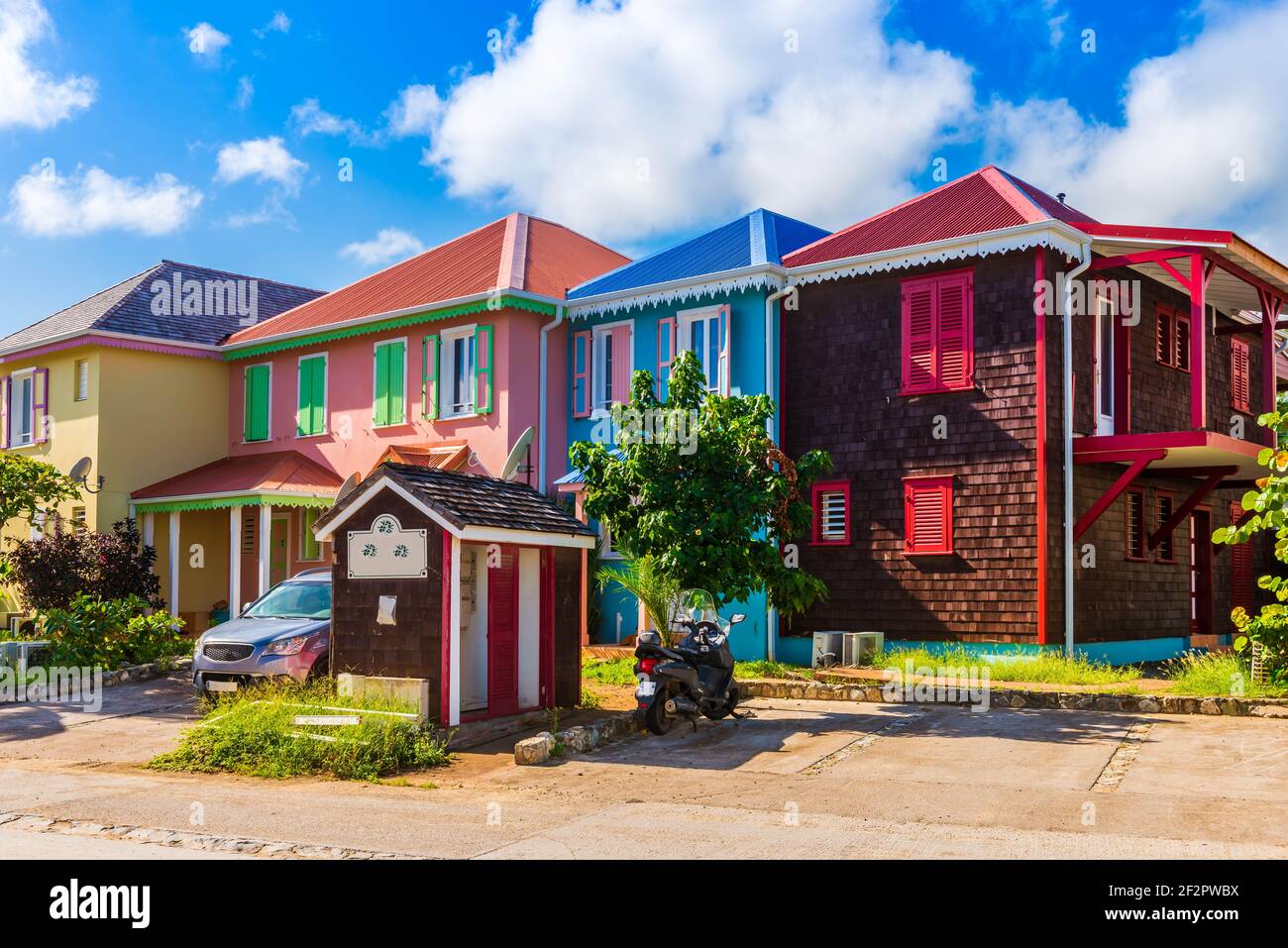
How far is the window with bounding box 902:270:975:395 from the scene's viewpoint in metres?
19.3

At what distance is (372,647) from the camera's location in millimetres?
13570

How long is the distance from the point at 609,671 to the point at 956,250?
8.15 metres

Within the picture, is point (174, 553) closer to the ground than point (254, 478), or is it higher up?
closer to the ground

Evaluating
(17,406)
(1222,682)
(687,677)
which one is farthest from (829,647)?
(17,406)

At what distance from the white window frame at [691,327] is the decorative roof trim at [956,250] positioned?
1.57 m

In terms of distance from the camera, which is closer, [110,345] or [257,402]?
[110,345]

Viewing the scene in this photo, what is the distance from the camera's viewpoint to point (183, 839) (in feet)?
28.7

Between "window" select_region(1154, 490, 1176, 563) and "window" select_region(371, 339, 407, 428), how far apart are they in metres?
13.8

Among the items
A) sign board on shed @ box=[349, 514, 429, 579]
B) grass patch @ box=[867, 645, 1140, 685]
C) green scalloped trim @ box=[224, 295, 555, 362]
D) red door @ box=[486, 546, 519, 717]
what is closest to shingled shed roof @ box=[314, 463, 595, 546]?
sign board on shed @ box=[349, 514, 429, 579]

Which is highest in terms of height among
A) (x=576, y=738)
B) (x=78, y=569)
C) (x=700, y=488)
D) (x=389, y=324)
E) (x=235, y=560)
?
(x=389, y=324)

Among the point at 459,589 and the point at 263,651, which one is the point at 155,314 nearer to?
the point at 263,651

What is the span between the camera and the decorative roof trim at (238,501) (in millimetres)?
23734
